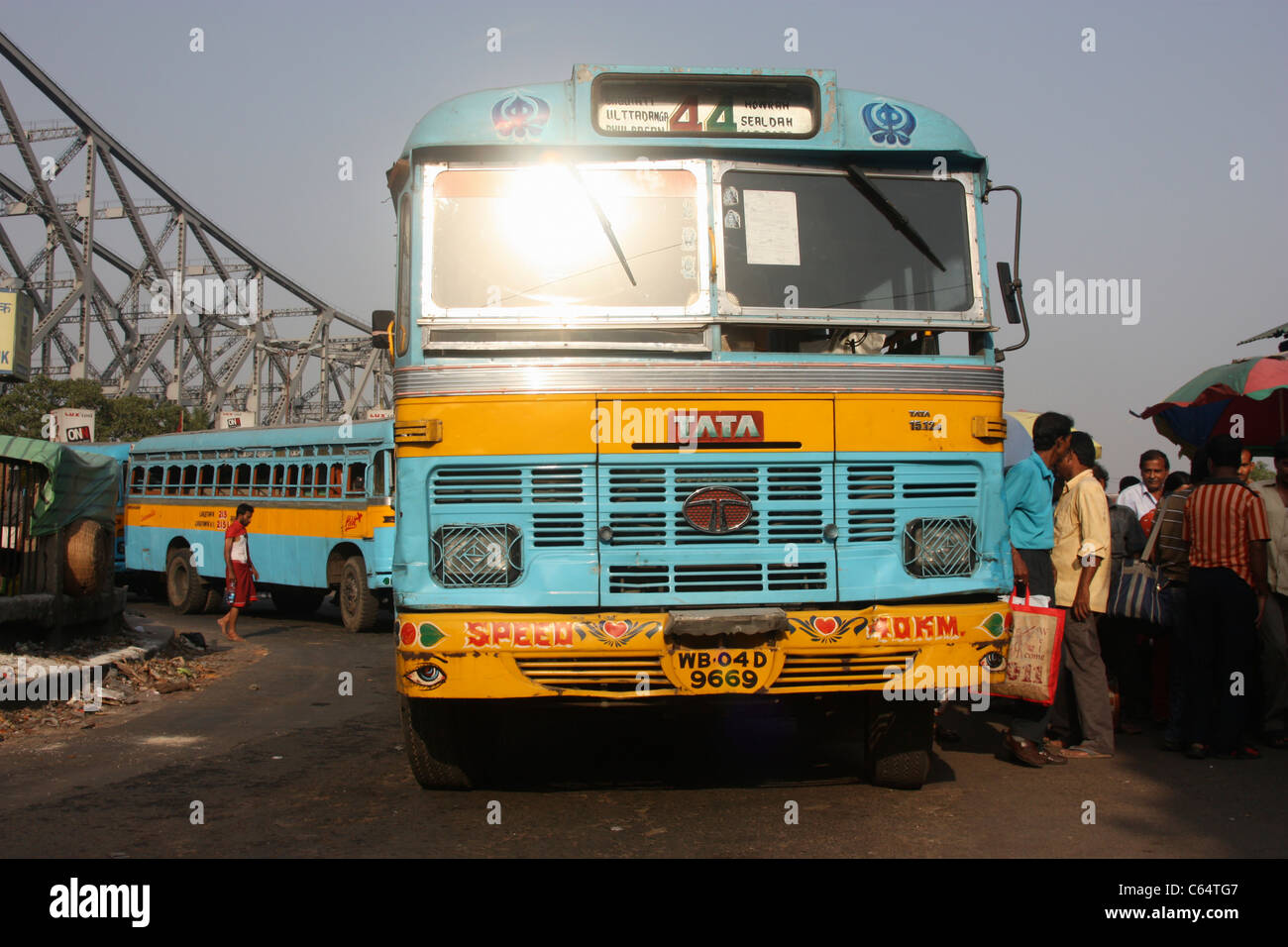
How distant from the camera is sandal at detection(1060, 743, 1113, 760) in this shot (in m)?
6.80

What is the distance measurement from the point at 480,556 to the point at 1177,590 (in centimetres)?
424

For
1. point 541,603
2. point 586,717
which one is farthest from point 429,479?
point 586,717

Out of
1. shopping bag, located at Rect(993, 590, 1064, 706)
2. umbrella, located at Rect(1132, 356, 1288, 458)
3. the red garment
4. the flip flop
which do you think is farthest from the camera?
the red garment

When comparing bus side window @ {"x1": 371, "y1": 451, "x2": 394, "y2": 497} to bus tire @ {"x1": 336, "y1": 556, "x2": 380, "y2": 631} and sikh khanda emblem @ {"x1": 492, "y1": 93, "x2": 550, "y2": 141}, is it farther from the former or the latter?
sikh khanda emblem @ {"x1": 492, "y1": 93, "x2": 550, "y2": 141}

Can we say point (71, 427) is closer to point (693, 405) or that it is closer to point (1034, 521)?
point (1034, 521)

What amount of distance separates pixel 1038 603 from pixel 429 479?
3399 mm

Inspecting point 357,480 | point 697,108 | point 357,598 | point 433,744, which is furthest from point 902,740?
point 357,480

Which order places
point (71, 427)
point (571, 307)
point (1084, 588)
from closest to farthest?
1. point (571, 307)
2. point (1084, 588)
3. point (71, 427)

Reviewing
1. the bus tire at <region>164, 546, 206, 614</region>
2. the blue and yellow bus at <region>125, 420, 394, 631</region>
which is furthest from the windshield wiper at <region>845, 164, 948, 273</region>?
the bus tire at <region>164, 546, 206, 614</region>

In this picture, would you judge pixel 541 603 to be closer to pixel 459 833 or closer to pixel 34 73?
pixel 459 833

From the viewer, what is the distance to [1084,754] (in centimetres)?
683

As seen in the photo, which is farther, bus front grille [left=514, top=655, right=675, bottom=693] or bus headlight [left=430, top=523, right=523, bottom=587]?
bus headlight [left=430, top=523, right=523, bottom=587]

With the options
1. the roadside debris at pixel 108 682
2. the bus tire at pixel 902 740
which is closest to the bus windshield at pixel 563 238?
the bus tire at pixel 902 740

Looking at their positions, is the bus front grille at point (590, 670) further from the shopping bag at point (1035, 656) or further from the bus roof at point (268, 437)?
the bus roof at point (268, 437)
